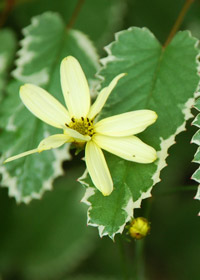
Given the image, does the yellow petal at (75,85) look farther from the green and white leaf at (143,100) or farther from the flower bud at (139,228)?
the flower bud at (139,228)

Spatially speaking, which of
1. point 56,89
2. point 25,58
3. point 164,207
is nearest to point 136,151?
point 56,89

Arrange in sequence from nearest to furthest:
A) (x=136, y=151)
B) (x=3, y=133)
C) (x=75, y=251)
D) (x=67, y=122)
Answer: (x=136, y=151), (x=67, y=122), (x=3, y=133), (x=75, y=251)

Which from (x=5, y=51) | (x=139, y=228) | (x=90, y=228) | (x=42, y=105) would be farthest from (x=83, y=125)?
(x=90, y=228)

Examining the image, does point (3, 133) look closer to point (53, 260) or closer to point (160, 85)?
point (160, 85)

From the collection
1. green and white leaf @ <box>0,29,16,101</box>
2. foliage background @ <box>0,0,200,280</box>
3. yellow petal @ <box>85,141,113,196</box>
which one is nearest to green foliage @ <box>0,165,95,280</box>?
foliage background @ <box>0,0,200,280</box>

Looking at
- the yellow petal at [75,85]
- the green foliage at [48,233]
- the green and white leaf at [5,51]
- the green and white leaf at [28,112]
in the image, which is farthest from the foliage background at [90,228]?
the yellow petal at [75,85]

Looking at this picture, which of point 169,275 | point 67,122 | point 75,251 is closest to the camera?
point 67,122

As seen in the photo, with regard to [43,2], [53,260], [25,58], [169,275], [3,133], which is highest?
[43,2]
